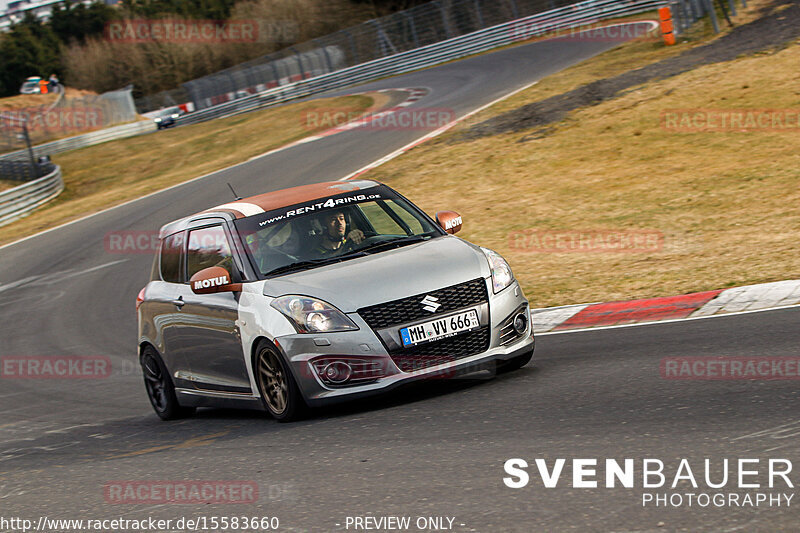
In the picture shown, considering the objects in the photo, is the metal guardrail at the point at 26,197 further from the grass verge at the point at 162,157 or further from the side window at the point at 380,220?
the side window at the point at 380,220

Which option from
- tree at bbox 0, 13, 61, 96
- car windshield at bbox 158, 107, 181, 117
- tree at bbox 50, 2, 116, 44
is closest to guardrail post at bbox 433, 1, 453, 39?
car windshield at bbox 158, 107, 181, 117

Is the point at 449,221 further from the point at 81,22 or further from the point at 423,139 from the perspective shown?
the point at 81,22

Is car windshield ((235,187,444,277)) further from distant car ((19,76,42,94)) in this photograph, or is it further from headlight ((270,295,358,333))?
distant car ((19,76,42,94))

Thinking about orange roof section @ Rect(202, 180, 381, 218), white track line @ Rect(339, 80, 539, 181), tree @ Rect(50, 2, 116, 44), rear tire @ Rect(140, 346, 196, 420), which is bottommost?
white track line @ Rect(339, 80, 539, 181)

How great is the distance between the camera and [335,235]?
7.58m

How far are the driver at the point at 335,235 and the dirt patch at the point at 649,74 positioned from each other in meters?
14.9

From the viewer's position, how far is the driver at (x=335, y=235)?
7449mm

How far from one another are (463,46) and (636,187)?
1135 inches

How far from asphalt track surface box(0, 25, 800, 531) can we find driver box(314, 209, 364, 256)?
118 centimetres

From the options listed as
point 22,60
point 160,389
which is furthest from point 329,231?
point 22,60

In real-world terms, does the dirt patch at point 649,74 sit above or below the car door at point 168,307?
below

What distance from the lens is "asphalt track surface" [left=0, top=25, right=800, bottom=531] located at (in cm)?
435

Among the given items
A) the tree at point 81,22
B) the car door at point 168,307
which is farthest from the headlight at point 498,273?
the tree at point 81,22

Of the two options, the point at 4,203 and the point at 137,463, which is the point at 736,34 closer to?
the point at 4,203
